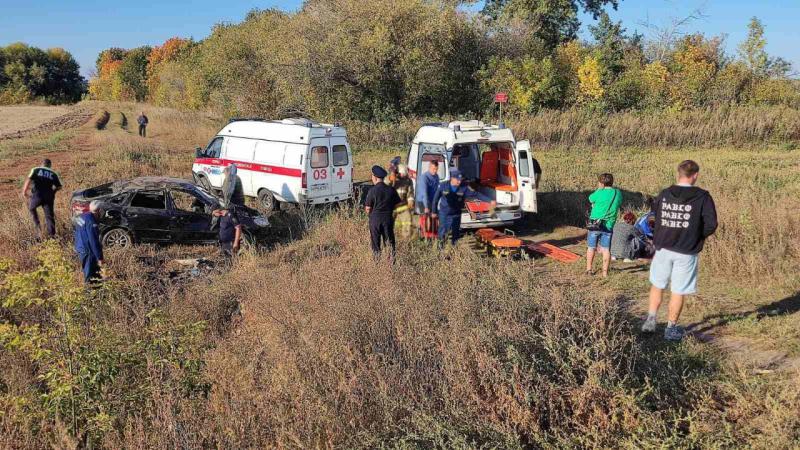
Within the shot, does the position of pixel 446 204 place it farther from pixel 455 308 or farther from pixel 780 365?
pixel 780 365

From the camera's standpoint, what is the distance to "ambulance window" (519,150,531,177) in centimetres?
1077

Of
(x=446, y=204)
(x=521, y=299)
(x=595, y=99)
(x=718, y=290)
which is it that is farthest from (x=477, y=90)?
(x=521, y=299)

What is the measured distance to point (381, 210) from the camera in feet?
26.9

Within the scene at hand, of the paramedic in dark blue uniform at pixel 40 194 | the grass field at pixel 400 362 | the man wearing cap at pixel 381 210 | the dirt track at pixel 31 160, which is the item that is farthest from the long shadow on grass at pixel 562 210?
the dirt track at pixel 31 160

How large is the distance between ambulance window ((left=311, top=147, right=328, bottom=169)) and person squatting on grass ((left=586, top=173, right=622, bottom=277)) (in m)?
7.50

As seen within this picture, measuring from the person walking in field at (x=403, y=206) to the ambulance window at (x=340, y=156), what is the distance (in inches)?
193


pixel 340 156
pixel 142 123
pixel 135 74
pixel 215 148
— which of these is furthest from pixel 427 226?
pixel 135 74

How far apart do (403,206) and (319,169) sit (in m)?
5.26

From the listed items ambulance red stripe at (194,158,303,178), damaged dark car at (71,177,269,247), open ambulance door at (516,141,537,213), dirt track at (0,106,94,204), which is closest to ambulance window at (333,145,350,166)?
ambulance red stripe at (194,158,303,178)

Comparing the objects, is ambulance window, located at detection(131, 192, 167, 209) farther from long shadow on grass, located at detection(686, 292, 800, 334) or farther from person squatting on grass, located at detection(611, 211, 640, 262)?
long shadow on grass, located at detection(686, 292, 800, 334)

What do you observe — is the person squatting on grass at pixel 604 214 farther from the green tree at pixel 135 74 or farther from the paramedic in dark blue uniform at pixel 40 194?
the green tree at pixel 135 74

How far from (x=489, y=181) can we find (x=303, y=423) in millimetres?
9276

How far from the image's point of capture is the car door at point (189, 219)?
10.6 metres

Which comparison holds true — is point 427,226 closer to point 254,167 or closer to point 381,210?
point 381,210
